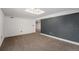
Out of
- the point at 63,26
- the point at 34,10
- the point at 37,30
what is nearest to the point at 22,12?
the point at 34,10

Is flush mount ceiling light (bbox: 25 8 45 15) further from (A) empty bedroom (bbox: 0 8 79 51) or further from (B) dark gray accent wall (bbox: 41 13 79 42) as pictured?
(B) dark gray accent wall (bbox: 41 13 79 42)

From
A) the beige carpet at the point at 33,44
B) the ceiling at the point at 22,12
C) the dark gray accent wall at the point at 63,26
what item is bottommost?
the beige carpet at the point at 33,44

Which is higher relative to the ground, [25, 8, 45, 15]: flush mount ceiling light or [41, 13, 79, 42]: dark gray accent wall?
[25, 8, 45, 15]: flush mount ceiling light

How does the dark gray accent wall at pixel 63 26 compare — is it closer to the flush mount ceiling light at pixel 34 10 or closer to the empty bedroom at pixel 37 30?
the empty bedroom at pixel 37 30

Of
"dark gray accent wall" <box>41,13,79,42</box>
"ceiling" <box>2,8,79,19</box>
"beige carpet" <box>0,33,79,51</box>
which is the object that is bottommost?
"beige carpet" <box>0,33,79,51</box>

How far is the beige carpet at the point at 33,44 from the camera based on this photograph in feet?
4.17

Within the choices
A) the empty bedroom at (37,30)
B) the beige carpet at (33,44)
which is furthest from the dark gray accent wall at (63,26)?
the beige carpet at (33,44)

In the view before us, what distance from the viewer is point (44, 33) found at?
146 centimetres

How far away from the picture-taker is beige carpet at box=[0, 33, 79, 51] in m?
1.27

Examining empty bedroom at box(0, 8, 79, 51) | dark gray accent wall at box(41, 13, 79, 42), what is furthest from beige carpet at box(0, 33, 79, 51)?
dark gray accent wall at box(41, 13, 79, 42)
